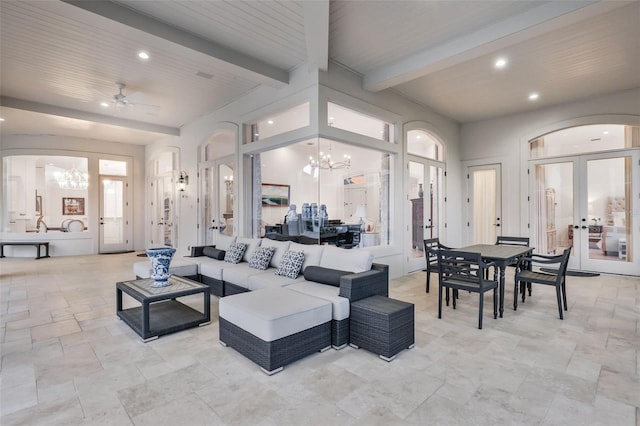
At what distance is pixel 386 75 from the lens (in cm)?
492

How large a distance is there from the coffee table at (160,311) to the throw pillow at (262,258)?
893 mm

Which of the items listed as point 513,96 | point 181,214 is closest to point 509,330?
point 513,96

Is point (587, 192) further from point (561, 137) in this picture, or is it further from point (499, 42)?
point (499, 42)

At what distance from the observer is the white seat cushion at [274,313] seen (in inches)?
96.7

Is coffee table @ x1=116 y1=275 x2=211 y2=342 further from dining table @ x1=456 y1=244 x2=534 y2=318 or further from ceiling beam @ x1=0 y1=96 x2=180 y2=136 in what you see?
ceiling beam @ x1=0 y1=96 x2=180 y2=136

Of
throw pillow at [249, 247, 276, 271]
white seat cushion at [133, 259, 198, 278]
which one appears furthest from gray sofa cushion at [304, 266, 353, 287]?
white seat cushion at [133, 259, 198, 278]

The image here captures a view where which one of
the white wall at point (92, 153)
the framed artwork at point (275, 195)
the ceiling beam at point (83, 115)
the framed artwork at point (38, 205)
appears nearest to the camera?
the framed artwork at point (275, 195)

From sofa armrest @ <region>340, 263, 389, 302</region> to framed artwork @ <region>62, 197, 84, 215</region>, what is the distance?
9.67 meters

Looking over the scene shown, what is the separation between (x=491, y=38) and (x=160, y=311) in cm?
512

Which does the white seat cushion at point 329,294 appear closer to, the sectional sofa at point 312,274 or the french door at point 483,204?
the sectional sofa at point 312,274

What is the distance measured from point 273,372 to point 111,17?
12.9 ft

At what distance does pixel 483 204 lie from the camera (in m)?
7.82

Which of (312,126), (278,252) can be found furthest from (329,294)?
(312,126)

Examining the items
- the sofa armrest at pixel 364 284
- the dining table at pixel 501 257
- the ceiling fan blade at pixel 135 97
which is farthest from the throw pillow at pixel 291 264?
the ceiling fan blade at pixel 135 97
